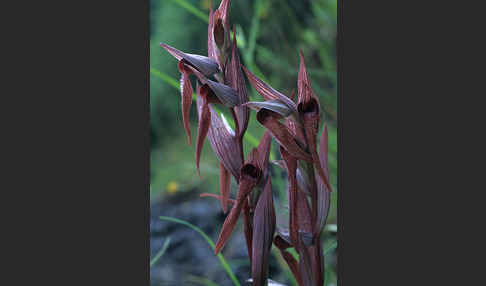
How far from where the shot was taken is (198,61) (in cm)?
144

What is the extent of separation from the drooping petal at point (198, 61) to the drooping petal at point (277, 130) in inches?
7.1

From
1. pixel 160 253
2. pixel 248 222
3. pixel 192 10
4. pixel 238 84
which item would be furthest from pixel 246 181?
pixel 192 10

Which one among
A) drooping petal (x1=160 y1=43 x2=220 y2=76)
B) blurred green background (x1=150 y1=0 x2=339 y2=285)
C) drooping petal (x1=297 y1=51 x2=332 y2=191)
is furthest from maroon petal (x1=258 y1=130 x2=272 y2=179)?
blurred green background (x1=150 y1=0 x2=339 y2=285)

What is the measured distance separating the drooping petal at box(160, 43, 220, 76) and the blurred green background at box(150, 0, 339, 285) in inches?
16.5

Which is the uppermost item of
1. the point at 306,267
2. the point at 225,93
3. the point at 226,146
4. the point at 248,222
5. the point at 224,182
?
the point at 225,93

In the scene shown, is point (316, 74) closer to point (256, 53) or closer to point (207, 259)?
point (256, 53)

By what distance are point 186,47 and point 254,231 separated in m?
0.75

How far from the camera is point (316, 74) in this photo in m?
1.97

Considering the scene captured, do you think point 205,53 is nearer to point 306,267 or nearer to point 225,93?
point 225,93

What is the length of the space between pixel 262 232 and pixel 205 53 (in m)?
0.70

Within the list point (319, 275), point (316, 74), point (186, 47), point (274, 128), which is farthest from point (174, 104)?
point (319, 275)

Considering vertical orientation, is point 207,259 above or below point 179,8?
below

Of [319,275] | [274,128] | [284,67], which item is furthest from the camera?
[284,67]

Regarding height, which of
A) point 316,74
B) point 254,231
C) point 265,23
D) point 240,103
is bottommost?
point 254,231
